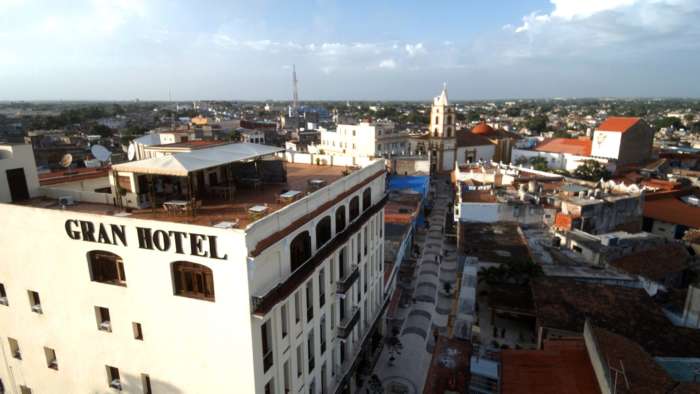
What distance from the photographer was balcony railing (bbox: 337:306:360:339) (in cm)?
2128

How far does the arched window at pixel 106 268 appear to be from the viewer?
14.8 meters

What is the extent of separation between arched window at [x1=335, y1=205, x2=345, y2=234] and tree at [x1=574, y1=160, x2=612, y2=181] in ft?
212

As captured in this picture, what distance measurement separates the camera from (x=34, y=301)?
1694 cm

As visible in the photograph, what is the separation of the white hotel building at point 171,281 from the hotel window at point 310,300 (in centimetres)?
9

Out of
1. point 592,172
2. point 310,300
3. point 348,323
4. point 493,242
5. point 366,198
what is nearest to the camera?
point 310,300

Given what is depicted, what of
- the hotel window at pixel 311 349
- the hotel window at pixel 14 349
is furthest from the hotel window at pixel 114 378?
the hotel window at pixel 311 349

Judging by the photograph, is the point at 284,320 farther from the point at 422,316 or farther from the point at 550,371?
the point at 422,316

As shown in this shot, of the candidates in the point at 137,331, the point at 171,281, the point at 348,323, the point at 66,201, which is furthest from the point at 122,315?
the point at 348,323

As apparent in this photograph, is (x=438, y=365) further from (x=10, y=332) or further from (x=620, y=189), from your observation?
(x=620, y=189)

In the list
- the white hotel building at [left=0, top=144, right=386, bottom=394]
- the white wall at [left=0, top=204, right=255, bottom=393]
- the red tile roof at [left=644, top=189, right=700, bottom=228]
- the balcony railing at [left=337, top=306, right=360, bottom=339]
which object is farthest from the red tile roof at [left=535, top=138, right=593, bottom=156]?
the white wall at [left=0, top=204, right=255, bottom=393]

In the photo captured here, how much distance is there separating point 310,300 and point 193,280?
5.73 metres

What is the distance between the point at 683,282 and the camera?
1439 inches

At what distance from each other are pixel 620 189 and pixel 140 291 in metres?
55.2

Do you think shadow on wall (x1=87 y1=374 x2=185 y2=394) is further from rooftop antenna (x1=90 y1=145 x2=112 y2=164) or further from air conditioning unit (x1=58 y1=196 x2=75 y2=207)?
rooftop antenna (x1=90 y1=145 x2=112 y2=164)
